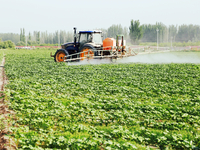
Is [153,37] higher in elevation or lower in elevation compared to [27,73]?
higher

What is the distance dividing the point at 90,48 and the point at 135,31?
228 feet

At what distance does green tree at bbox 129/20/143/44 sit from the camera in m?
86.1

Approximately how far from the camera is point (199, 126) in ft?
20.9

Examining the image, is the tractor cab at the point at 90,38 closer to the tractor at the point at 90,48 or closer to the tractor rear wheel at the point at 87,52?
the tractor at the point at 90,48

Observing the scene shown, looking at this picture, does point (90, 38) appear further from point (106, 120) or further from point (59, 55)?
point (106, 120)

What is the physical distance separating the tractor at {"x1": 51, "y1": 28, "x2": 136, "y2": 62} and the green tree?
66.7 m

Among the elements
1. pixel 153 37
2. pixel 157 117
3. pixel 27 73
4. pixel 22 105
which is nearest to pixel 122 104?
pixel 157 117

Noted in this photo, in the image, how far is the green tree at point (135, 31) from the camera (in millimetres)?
86125

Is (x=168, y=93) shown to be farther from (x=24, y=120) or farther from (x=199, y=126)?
(x=24, y=120)

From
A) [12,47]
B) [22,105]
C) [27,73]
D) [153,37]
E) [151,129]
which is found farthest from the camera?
[153,37]

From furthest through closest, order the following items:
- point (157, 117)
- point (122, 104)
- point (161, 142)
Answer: point (122, 104)
point (157, 117)
point (161, 142)

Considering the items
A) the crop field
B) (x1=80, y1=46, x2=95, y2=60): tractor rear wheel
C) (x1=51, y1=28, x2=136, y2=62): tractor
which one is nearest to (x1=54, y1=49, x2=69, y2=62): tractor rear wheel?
(x1=51, y1=28, x2=136, y2=62): tractor

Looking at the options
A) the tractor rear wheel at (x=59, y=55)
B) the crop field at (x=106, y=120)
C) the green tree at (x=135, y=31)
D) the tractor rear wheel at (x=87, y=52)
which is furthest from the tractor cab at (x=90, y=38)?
the green tree at (x=135, y=31)

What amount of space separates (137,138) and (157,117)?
1695 millimetres
